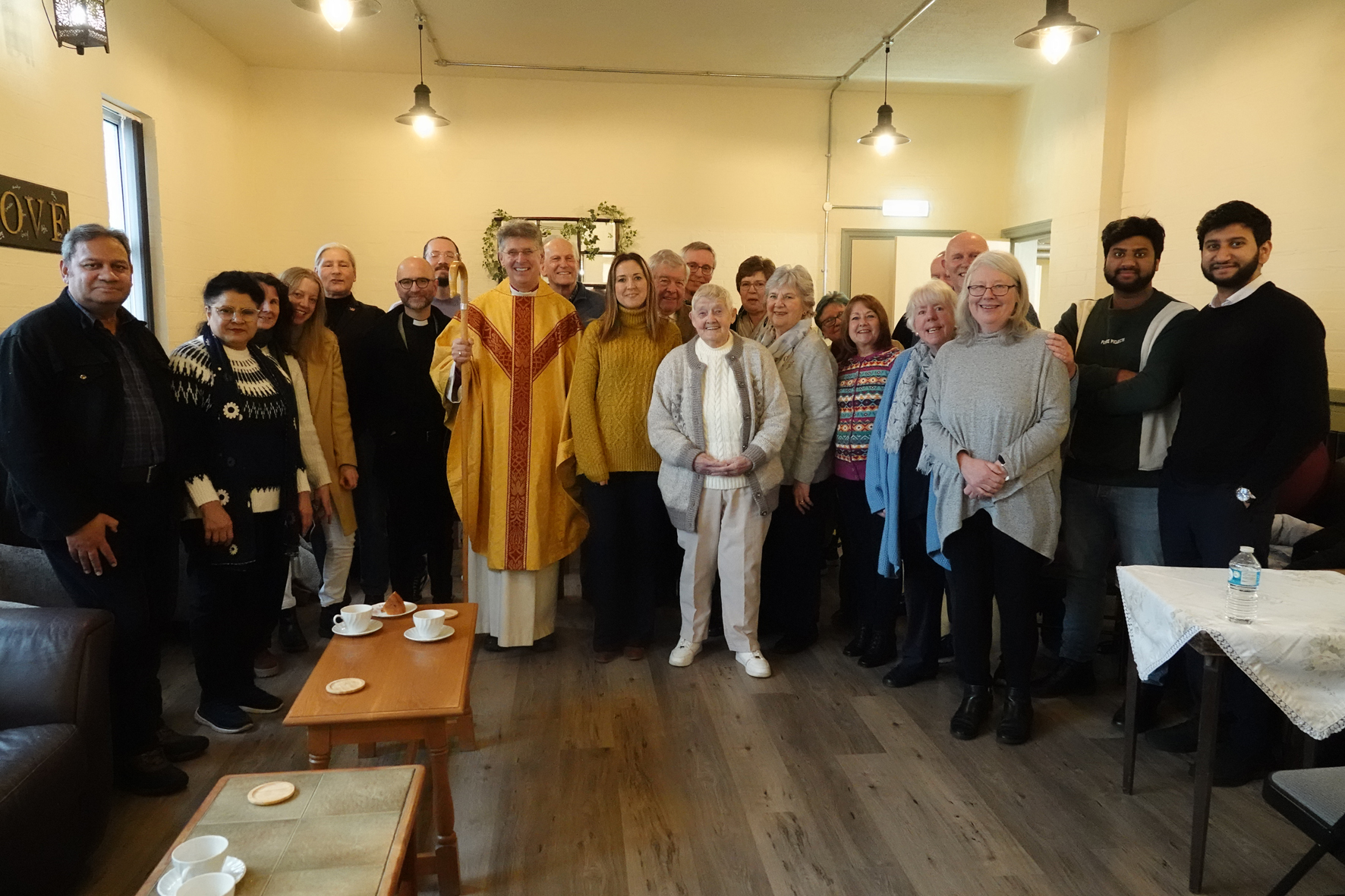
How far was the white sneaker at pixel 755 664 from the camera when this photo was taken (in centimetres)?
334

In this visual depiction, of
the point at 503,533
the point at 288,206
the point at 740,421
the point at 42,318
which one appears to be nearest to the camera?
the point at 42,318

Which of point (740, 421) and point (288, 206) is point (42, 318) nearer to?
point (740, 421)

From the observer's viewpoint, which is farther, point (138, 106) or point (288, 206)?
point (288, 206)

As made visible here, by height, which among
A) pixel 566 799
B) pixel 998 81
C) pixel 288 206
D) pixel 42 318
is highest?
pixel 998 81

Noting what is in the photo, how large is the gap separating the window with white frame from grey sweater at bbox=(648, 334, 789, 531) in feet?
11.8

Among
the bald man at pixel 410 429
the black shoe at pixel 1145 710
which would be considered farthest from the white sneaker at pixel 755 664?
the bald man at pixel 410 429

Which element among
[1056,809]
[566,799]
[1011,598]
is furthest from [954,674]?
[566,799]

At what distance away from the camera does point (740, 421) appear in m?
3.25

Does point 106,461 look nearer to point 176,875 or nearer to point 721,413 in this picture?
point 176,875

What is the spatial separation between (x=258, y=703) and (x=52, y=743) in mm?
983

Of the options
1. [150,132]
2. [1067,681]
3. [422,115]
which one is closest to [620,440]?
[1067,681]

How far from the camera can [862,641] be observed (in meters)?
3.56

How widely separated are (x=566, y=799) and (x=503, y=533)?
1263mm

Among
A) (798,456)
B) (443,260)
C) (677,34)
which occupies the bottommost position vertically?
(798,456)
